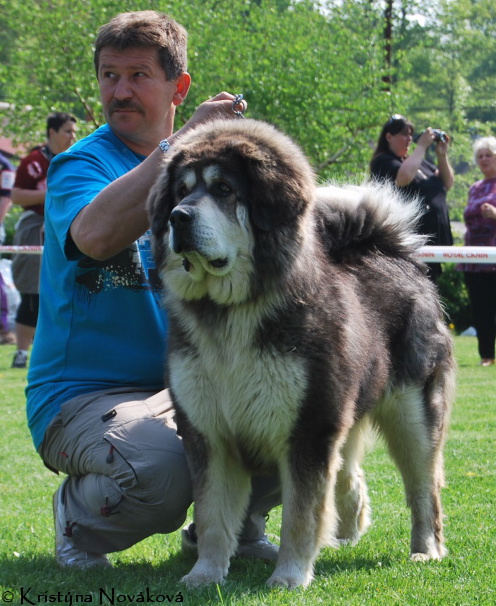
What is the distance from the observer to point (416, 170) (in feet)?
25.6

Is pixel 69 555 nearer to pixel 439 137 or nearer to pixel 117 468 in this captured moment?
pixel 117 468

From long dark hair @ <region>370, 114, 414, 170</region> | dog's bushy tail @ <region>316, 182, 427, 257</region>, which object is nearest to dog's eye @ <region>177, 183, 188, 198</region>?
dog's bushy tail @ <region>316, 182, 427, 257</region>

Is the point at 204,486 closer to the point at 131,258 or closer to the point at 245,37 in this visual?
the point at 131,258

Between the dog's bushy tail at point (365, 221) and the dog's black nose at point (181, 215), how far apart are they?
75cm

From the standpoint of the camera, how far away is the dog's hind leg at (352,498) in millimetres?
3637

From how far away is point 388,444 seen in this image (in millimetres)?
3572

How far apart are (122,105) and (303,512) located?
167cm

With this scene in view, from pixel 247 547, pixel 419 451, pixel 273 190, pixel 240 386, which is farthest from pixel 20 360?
pixel 273 190

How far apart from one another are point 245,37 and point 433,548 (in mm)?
14958

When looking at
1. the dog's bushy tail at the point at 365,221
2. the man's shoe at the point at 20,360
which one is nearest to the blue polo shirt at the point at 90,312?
the dog's bushy tail at the point at 365,221

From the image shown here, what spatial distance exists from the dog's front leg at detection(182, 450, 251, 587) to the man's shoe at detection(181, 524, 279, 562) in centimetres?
54

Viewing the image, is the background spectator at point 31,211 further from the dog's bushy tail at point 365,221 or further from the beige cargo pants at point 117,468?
the beige cargo pants at point 117,468

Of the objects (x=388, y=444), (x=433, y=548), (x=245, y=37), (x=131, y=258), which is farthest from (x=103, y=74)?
(x=245, y=37)

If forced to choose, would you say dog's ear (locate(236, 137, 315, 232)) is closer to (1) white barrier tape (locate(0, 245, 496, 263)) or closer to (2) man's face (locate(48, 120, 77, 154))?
(1) white barrier tape (locate(0, 245, 496, 263))
